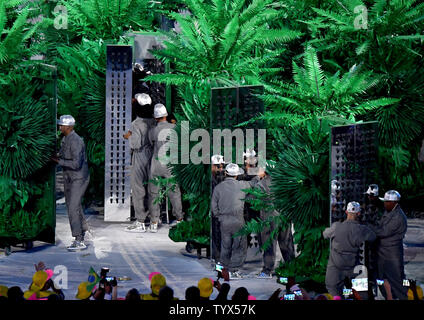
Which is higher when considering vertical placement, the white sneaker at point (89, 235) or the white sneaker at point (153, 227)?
the white sneaker at point (153, 227)

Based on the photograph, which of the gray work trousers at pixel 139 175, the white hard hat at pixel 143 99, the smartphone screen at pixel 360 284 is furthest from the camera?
the white hard hat at pixel 143 99

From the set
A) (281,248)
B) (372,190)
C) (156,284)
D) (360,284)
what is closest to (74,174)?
(281,248)

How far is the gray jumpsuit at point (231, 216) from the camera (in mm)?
14180

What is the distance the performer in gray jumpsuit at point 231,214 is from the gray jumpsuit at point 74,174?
7.94 ft

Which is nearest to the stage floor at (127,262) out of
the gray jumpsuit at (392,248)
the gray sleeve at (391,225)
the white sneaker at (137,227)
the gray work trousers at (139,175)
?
the white sneaker at (137,227)

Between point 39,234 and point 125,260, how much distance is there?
1.45 metres

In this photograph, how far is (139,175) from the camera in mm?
17688

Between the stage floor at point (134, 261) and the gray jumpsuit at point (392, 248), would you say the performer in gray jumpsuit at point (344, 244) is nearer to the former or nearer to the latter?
the gray jumpsuit at point (392, 248)

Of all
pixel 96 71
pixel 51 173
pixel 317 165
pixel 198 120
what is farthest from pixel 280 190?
pixel 96 71

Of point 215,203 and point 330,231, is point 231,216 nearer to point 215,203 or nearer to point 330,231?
point 215,203

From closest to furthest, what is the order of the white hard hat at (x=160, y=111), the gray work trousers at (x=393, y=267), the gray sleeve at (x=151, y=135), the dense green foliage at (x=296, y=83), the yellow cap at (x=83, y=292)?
the yellow cap at (x=83, y=292), the gray work trousers at (x=393, y=267), the dense green foliage at (x=296, y=83), the white hard hat at (x=160, y=111), the gray sleeve at (x=151, y=135)

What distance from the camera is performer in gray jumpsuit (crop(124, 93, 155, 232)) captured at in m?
17.5

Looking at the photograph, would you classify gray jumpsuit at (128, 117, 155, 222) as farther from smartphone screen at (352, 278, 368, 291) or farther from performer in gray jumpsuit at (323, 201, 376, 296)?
smartphone screen at (352, 278, 368, 291)

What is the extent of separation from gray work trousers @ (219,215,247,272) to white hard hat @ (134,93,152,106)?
4.01m
